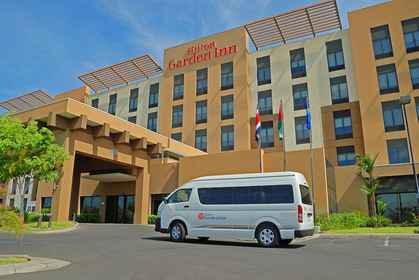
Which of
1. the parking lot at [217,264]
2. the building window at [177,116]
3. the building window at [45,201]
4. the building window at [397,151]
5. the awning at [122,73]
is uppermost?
the awning at [122,73]

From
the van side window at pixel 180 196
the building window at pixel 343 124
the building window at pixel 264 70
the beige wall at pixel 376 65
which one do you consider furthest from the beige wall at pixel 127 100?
the van side window at pixel 180 196

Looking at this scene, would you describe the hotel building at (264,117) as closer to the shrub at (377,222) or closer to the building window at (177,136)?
the building window at (177,136)

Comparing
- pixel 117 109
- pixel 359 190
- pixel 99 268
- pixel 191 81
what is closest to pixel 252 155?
pixel 359 190

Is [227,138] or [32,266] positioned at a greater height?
[227,138]

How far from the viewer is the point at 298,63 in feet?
125

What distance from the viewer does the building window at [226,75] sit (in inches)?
1612

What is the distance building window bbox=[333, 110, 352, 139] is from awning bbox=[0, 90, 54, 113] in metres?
42.9

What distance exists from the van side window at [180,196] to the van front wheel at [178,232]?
3.06 ft

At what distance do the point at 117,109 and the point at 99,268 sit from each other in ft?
144

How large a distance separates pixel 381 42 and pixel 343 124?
27.6ft

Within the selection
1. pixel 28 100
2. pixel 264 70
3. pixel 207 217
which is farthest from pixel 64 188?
pixel 28 100

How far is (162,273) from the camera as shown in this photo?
7.13 m

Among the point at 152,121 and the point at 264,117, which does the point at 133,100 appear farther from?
the point at 264,117

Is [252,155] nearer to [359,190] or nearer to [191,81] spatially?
[359,190]
